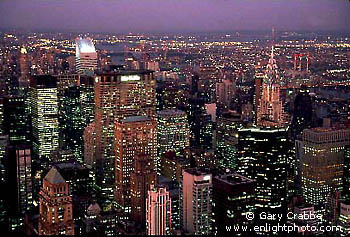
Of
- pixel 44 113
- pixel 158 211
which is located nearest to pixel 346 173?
pixel 158 211

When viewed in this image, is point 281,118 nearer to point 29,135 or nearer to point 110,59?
point 110,59

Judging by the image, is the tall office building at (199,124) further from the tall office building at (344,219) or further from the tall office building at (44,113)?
the tall office building at (344,219)

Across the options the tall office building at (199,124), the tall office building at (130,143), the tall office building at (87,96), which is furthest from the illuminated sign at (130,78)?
the tall office building at (199,124)

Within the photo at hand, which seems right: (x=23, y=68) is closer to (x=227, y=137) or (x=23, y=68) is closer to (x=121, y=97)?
(x=121, y=97)

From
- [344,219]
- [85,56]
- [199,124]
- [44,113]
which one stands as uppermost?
[85,56]

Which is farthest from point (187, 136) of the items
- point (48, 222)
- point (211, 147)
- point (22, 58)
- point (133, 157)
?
point (48, 222)

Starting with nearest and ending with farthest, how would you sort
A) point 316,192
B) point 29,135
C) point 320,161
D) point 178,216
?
point 178,216, point 316,192, point 320,161, point 29,135
